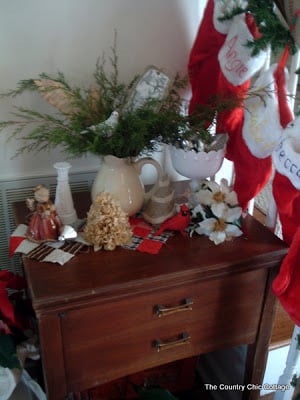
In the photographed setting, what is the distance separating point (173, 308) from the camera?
794 mm

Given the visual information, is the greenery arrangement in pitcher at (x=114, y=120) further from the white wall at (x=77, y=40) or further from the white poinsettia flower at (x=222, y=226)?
the white poinsettia flower at (x=222, y=226)

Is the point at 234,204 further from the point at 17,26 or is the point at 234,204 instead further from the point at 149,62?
the point at 17,26

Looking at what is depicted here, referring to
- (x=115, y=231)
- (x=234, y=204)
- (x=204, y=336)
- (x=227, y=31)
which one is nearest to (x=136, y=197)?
(x=115, y=231)

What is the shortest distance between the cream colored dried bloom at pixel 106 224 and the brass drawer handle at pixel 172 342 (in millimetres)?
227

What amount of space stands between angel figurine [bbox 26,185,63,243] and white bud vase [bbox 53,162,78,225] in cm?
7

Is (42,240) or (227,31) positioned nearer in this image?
(42,240)

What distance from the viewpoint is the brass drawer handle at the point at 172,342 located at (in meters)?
0.82

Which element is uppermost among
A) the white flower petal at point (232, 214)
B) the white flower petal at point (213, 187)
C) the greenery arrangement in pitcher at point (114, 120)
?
the greenery arrangement in pitcher at point (114, 120)

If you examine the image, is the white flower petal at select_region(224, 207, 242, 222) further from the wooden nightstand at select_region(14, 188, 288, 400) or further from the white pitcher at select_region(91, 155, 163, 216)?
the white pitcher at select_region(91, 155, 163, 216)

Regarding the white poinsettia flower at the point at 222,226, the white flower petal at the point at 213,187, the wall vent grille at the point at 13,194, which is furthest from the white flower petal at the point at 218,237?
the wall vent grille at the point at 13,194

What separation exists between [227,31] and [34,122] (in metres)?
0.59

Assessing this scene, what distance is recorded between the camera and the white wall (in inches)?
39.4

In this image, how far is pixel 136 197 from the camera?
0.93 meters

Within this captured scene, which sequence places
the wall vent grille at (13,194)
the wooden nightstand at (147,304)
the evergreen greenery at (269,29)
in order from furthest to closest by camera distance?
1. the wall vent grille at (13,194)
2. the evergreen greenery at (269,29)
3. the wooden nightstand at (147,304)
